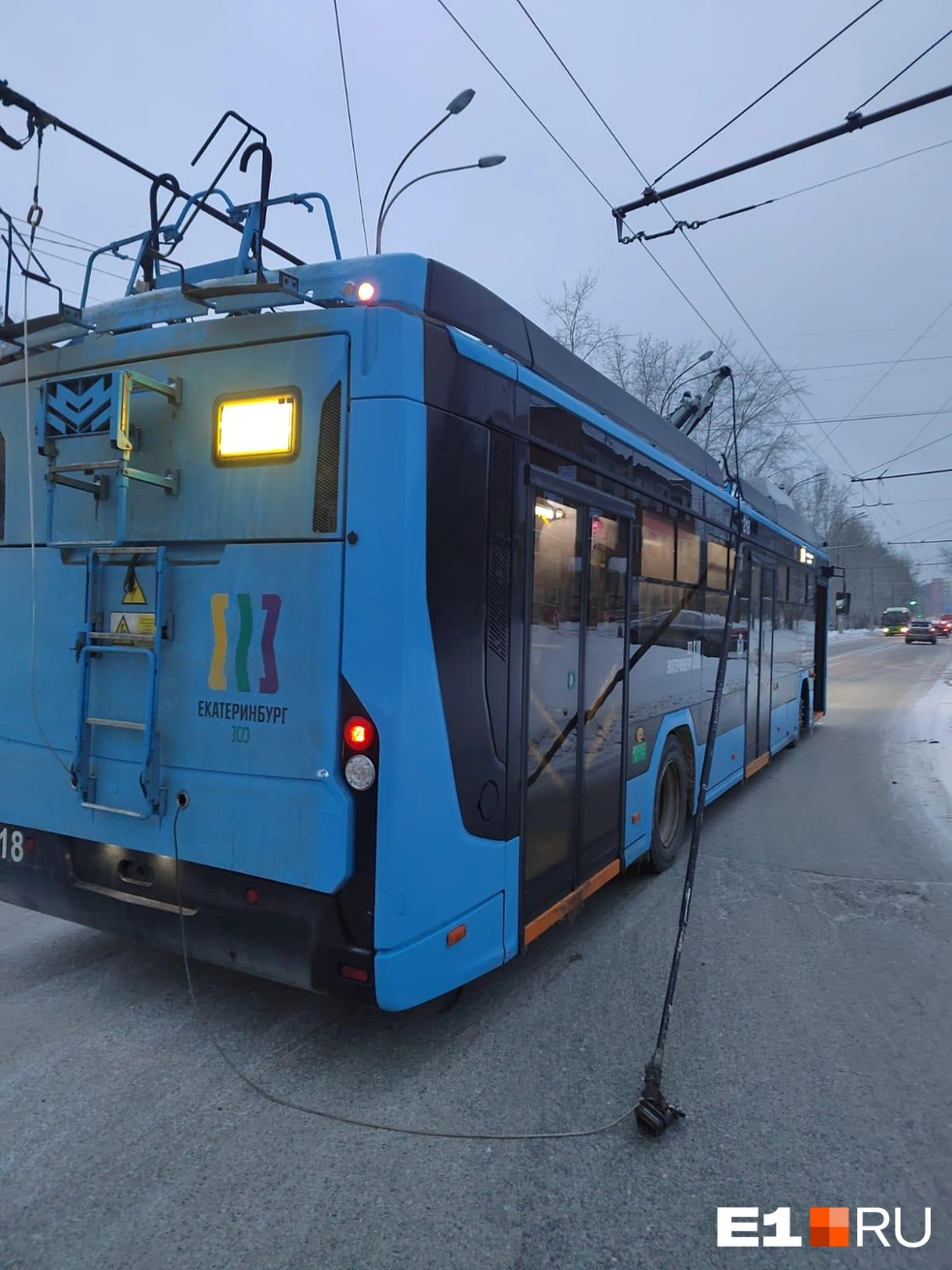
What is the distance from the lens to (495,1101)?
3.18 metres

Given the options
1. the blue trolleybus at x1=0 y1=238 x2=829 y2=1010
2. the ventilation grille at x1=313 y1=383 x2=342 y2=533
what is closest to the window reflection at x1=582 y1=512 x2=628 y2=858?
the blue trolleybus at x1=0 y1=238 x2=829 y2=1010

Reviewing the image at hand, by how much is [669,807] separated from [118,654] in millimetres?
4230

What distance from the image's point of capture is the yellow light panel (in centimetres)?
325

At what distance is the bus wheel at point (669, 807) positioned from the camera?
5867 mm

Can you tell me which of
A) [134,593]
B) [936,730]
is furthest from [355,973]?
[936,730]

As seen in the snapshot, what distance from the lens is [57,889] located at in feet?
12.6

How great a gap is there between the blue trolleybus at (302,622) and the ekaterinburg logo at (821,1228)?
1.29 metres

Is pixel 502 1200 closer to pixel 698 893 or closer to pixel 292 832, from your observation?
pixel 292 832

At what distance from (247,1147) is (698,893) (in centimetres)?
372

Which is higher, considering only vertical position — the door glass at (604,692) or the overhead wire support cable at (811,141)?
the overhead wire support cable at (811,141)

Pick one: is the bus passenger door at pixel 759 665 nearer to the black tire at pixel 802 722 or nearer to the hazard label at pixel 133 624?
the black tire at pixel 802 722

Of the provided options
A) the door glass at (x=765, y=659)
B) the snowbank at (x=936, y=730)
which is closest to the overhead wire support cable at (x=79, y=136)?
the door glass at (x=765, y=659)

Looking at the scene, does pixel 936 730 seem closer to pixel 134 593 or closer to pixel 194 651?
pixel 194 651

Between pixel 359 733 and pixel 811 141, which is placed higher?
pixel 811 141
